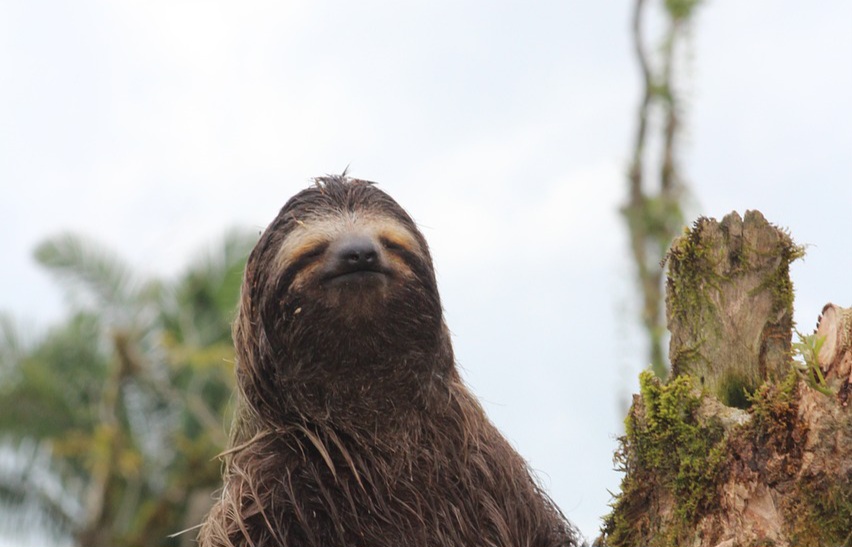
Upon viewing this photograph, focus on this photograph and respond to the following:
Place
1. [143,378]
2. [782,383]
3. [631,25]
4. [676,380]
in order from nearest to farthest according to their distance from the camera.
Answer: [782,383] → [676,380] → [631,25] → [143,378]

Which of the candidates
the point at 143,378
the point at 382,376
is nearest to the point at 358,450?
the point at 382,376

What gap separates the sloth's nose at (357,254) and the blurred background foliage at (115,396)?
23.4 meters

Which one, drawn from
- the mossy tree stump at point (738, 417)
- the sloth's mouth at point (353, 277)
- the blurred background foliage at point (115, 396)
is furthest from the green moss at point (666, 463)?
the blurred background foliage at point (115, 396)

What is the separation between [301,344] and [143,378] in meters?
24.6

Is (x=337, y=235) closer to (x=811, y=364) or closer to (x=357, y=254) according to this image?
(x=357, y=254)

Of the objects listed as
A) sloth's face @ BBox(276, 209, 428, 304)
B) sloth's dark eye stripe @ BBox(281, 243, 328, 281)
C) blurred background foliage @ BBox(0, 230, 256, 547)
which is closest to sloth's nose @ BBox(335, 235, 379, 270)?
sloth's face @ BBox(276, 209, 428, 304)

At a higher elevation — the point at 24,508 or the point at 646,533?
the point at 646,533

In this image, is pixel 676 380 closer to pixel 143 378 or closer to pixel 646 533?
pixel 646 533

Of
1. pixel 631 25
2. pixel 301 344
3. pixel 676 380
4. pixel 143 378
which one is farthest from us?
pixel 143 378

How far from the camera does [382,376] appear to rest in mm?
6297

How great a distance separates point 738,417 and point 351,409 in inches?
88.0

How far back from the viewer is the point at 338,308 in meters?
6.04

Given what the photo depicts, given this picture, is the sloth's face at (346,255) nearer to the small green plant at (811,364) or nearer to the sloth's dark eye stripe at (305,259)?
the sloth's dark eye stripe at (305,259)

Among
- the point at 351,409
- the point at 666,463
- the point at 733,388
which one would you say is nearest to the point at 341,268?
the point at 351,409
